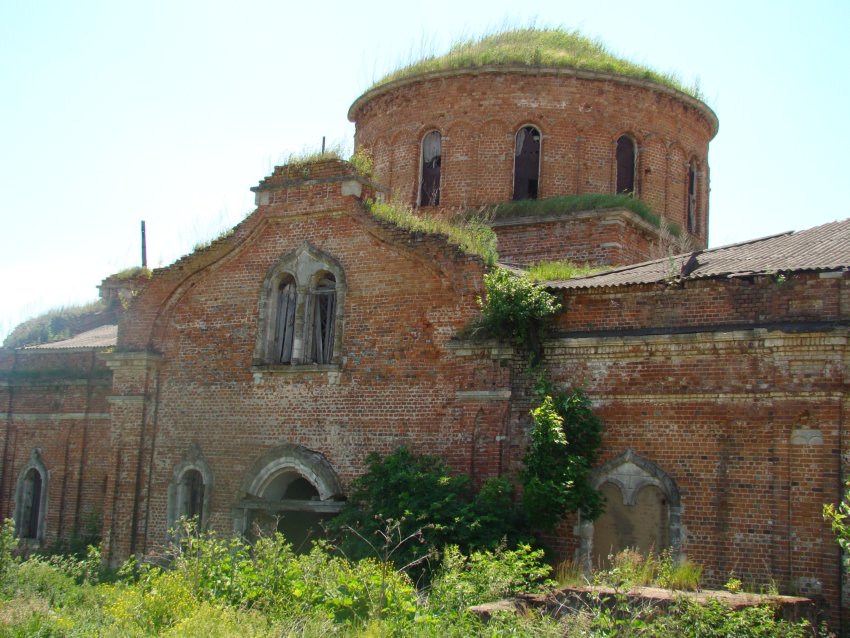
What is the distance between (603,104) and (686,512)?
31.0ft

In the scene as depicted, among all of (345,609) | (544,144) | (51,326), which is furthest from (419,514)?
(51,326)

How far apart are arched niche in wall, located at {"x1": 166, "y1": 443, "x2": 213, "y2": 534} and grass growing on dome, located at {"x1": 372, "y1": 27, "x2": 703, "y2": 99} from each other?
27.7 ft

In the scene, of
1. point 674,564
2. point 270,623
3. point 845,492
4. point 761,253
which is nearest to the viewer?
point 270,623

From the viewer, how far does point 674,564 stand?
40.3 ft

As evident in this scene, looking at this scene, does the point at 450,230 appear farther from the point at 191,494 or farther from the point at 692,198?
the point at 692,198

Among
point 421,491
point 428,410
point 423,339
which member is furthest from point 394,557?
point 423,339

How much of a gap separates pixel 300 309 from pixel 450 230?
2.73 m

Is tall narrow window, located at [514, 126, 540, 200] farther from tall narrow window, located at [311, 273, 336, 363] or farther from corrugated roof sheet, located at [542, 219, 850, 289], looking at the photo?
corrugated roof sheet, located at [542, 219, 850, 289]

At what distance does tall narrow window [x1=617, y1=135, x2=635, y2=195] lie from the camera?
64.5 ft

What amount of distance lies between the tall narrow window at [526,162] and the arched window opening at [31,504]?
11.2m

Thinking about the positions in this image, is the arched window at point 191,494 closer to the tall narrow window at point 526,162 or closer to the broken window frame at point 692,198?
the tall narrow window at point 526,162

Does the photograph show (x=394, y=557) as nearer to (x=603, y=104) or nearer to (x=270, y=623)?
(x=270, y=623)

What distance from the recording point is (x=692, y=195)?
20.7 m

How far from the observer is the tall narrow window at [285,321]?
16406 millimetres
